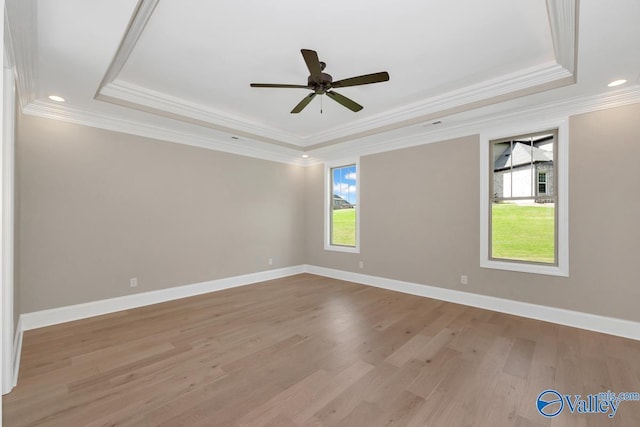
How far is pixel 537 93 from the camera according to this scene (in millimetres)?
3219

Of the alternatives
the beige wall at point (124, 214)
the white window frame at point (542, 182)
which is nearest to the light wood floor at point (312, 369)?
the beige wall at point (124, 214)

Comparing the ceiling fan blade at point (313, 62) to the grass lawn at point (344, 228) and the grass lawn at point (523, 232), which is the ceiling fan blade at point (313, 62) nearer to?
the grass lawn at point (523, 232)

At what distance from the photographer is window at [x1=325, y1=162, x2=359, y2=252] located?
5926mm

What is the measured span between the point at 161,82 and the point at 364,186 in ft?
11.9

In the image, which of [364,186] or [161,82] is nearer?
[161,82]

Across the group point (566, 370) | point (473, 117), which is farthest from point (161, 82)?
point (566, 370)

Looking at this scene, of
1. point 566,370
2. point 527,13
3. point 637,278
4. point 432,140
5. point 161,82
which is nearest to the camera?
point 527,13

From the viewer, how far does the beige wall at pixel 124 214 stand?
3.46 m

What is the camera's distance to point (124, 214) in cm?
409

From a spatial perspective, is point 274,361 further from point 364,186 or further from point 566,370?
point 364,186

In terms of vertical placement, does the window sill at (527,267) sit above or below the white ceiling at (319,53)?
below

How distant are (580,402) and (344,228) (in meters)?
4.37

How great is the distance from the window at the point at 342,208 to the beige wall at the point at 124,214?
1.39 m

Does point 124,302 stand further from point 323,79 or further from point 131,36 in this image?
point 323,79
